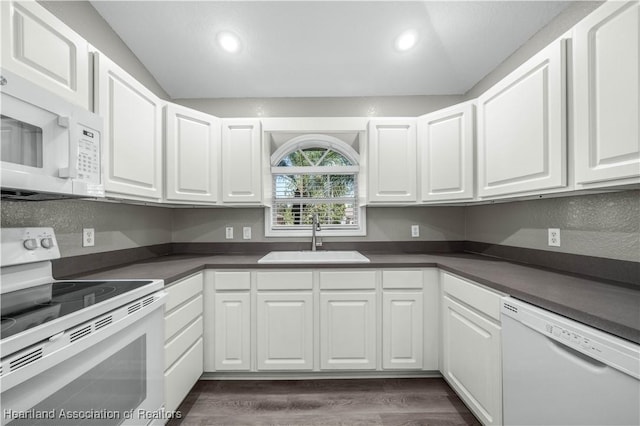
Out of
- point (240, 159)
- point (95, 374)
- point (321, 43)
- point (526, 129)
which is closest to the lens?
point (95, 374)

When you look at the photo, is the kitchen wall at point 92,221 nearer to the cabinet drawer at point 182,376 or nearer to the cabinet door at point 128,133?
the cabinet door at point 128,133

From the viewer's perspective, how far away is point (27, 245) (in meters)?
1.12

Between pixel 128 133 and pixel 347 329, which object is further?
pixel 347 329

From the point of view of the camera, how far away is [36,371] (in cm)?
71

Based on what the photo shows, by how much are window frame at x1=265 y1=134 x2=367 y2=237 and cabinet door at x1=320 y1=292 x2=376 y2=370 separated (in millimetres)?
756

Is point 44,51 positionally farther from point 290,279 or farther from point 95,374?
point 290,279

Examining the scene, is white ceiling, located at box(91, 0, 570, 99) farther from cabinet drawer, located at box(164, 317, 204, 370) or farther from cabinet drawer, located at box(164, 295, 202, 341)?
cabinet drawer, located at box(164, 317, 204, 370)

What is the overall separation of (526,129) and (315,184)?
172 cm

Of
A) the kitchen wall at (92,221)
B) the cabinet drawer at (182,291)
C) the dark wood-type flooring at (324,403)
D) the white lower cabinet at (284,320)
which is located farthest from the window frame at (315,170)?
the dark wood-type flooring at (324,403)

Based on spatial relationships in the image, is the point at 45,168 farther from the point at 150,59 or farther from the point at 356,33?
the point at 356,33

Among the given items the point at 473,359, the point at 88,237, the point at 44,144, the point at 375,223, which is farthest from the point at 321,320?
the point at 44,144

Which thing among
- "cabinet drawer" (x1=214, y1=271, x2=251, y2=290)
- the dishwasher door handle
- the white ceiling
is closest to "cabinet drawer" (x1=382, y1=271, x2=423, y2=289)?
the dishwasher door handle

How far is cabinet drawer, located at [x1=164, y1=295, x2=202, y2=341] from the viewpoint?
1.40m

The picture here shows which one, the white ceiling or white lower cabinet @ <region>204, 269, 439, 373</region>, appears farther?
white lower cabinet @ <region>204, 269, 439, 373</region>
